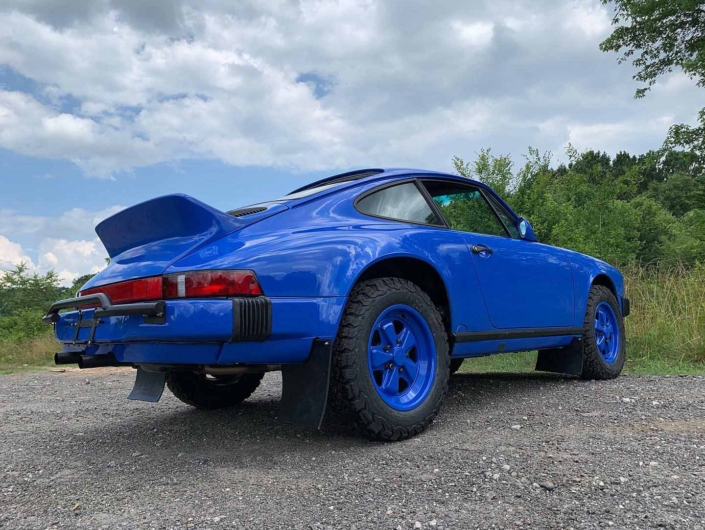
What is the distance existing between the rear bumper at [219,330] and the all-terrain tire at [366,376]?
0.11 meters

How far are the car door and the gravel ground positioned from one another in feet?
1.96

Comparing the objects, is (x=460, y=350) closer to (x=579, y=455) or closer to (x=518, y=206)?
(x=579, y=455)

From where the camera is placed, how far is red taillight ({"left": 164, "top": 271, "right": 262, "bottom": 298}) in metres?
2.39

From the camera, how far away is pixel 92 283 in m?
2.89

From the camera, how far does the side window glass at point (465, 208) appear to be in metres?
3.74

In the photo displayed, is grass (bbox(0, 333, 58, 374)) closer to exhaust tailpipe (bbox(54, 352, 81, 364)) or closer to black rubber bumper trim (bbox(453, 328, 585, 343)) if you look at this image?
exhaust tailpipe (bbox(54, 352, 81, 364))

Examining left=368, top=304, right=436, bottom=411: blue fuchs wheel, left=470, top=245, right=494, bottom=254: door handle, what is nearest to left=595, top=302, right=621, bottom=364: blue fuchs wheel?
left=470, top=245, right=494, bottom=254: door handle

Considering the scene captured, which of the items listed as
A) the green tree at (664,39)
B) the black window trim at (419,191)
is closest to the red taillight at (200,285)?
the black window trim at (419,191)

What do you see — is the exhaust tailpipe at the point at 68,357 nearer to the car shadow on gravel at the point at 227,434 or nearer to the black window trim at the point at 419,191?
the car shadow on gravel at the point at 227,434

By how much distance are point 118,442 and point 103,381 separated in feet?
13.0

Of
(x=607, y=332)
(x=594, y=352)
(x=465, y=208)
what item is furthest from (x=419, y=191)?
(x=607, y=332)

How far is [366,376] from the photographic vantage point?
2660 mm

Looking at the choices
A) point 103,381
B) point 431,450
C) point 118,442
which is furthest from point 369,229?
point 103,381

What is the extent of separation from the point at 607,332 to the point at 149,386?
3868 mm
